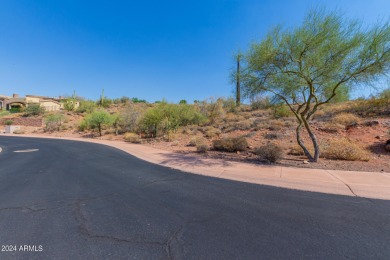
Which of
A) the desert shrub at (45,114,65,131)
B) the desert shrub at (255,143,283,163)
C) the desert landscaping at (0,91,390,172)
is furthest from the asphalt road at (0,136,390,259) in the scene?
the desert shrub at (45,114,65,131)

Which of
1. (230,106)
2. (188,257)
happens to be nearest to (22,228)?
(188,257)

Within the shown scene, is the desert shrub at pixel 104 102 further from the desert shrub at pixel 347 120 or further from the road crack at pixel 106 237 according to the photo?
the road crack at pixel 106 237

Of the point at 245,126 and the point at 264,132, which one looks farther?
the point at 245,126

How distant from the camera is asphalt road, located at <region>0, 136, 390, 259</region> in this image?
2.77 m

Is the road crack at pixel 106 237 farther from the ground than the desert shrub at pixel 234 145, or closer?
closer

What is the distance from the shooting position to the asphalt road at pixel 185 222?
2771 mm

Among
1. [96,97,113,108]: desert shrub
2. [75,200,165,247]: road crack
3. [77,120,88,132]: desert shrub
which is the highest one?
[96,97,113,108]: desert shrub

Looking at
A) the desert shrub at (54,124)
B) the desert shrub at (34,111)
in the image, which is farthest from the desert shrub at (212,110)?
the desert shrub at (34,111)

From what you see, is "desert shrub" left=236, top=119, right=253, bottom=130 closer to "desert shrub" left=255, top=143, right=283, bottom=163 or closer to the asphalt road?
"desert shrub" left=255, top=143, right=283, bottom=163

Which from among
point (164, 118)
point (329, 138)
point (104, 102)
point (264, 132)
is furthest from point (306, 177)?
point (104, 102)

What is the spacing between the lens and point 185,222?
3613mm

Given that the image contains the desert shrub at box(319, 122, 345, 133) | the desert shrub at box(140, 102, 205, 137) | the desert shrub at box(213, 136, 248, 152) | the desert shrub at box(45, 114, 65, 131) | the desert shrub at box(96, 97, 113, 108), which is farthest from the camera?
the desert shrub at box(96, 97, 113, 108)

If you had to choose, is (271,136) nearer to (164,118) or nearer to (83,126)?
(164,118)

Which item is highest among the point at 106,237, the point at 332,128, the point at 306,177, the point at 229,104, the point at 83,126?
the point at 229,104
